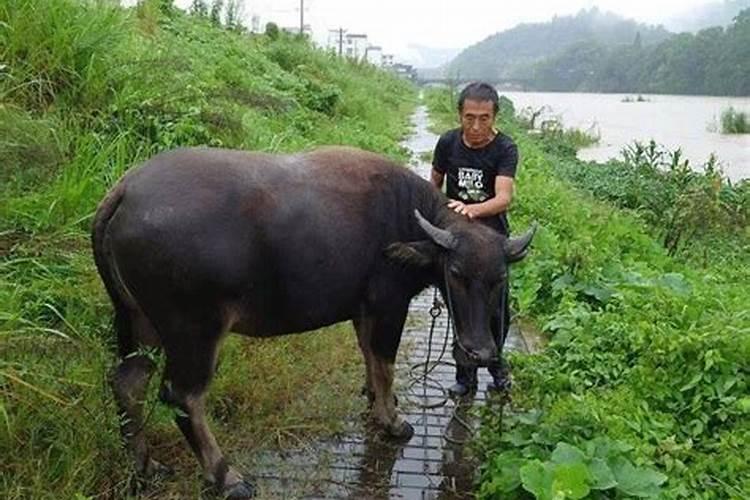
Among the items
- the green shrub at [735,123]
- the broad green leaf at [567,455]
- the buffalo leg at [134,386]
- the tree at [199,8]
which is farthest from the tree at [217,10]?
the green shrub at [735,123]

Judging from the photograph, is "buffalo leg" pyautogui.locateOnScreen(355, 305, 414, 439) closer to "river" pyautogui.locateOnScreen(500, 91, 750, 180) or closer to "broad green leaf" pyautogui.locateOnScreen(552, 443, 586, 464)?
"broad green leaf" pyautogui.locateOnScreen(552, 443, 586, 464)

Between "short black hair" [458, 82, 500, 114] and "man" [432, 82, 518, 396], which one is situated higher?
"short black hair" [458, 82, 500, 114]

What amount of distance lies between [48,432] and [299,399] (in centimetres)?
142

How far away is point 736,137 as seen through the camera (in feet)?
101

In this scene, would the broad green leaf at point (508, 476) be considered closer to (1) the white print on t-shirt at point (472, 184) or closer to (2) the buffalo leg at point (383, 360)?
(2) the buffalo leg at point (383, 360)

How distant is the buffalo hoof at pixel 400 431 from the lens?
4.26 meters

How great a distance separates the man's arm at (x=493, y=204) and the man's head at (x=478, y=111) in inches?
9.8

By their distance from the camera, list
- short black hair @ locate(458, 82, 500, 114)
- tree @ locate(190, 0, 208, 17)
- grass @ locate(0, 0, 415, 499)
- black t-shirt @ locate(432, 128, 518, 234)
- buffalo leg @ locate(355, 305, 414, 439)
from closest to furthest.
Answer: grass @ locate(0, 0, 415, 499), buffalo leg @ locate(355, 305, 414, 439), short black hair @ locate(458, 82, 500, 114), black t-shirt @ locate(432, 128, 518, 234), tree @ locate(190, 0, 208, 17)

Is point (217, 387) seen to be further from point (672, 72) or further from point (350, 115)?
point (672, 72)

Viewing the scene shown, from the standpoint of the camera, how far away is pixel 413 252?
12.8 ft

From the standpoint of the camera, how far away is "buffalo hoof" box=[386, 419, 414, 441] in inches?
168

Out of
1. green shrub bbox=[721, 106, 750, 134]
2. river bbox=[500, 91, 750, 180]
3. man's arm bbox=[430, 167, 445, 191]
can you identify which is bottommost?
river bbox=[500, 91, 750, 180]

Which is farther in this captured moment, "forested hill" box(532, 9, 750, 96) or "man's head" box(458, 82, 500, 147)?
"forested hill" box(532, 9, 750, 96)

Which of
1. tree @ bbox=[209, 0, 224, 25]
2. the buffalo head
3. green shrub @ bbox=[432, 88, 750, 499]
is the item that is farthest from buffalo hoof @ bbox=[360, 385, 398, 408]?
tree @ bbox=[209, 0, 224, 25]
